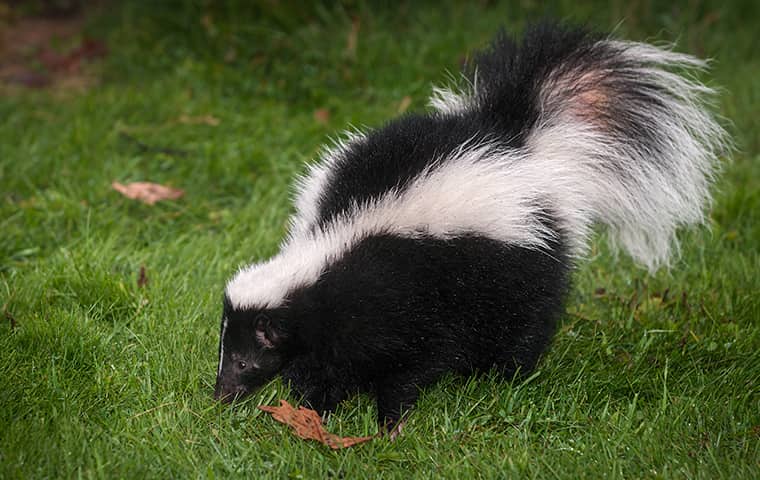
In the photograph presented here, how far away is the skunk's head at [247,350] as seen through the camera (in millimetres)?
3293

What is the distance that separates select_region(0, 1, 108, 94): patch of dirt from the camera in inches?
269

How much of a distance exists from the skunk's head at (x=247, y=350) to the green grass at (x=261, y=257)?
0.09 m

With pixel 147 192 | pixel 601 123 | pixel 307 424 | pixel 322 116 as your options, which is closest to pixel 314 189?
pixel 307 424

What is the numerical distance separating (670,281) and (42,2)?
6131 mm

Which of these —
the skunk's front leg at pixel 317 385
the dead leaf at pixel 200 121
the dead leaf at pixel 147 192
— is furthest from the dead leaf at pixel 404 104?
the skunk's front leg at pixel 317 385

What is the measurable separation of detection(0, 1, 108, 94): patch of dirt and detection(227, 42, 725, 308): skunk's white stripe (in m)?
3.72

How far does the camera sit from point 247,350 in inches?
132

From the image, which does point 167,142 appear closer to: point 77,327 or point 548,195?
point 77,327

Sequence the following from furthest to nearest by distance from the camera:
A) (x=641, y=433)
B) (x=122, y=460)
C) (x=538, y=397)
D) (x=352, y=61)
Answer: (x=352, y=61) → (x=538, y=397) → (x=641, y=433) → (x=122, y=460)

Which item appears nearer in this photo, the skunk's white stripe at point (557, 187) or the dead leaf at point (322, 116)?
the skunk's white stripe at point (557, 187)

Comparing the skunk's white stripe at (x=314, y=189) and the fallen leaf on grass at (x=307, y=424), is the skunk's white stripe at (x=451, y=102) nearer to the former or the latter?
the skunk's white stripe at (x=314, y=189)

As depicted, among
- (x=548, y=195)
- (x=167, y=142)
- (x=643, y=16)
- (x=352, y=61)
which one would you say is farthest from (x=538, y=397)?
(x=643, y=16)

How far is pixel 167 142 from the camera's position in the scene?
5.85m

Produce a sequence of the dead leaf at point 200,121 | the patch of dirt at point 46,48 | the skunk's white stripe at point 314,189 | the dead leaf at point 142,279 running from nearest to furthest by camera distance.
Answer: the skunk's white stripe at point 314,189
the dead leaf at point 142,279
the dead leaf at point 200,121
the patch of dirt at point 46,48
